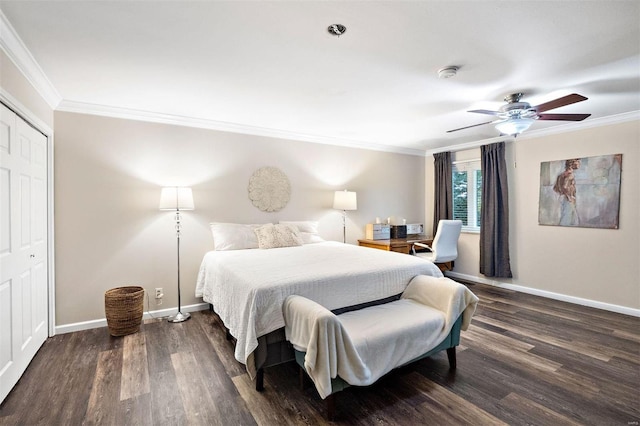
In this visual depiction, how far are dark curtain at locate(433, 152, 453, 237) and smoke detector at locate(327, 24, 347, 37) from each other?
4.22 meters

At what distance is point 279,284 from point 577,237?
13.6ft

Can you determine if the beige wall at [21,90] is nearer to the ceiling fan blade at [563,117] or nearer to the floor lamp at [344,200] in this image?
the floor lamp at [344,200]

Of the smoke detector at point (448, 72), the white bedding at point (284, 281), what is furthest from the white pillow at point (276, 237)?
the smoke detector at point (448, 72)

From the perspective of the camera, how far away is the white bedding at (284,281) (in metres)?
2.12

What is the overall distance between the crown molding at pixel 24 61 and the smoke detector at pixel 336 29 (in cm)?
188

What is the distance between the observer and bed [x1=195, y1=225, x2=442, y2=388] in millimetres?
2117

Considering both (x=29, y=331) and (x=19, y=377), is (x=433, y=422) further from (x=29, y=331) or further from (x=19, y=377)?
(x=29, y=331)

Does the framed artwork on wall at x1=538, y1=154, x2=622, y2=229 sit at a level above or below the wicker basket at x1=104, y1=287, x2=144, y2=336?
above

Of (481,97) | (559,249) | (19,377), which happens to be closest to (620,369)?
(559,249)

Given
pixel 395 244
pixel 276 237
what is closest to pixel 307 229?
pixel 276 237

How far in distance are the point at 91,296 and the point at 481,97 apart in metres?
4.51

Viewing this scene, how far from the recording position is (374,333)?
2.03 metres

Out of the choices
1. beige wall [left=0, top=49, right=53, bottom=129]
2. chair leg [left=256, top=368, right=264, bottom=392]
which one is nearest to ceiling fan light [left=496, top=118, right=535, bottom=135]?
chair leg [left=256, top=368, right=264, bottom=392]

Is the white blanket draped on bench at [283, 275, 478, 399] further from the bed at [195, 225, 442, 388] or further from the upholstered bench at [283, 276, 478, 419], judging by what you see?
the bed at [195, 225, 442, 388]
